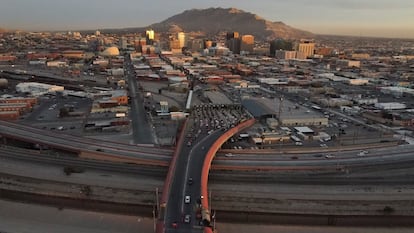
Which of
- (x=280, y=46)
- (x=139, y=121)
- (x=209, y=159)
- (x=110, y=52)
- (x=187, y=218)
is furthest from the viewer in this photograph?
(x=280, y=46)

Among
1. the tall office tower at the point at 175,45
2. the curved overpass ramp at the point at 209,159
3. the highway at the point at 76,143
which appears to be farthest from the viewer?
the tall office tower at the point at 175,45

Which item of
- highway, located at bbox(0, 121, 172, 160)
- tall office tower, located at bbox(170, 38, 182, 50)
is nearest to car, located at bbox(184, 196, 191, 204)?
highway, located at bbox(0, 121, 172, 160)

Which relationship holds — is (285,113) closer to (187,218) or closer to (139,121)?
(139,121)

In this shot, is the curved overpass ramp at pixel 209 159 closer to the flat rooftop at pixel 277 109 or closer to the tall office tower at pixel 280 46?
the flat rooftop at pixel 277 109

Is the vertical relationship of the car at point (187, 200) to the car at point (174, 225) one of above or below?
above

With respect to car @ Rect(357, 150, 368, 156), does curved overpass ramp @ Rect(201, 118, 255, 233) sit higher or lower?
higher

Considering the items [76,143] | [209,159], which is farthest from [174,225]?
[76,143]

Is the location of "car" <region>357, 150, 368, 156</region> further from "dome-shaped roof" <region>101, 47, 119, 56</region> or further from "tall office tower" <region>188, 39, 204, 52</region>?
"tall office tower" <region>188, 39, 204, 52</region>

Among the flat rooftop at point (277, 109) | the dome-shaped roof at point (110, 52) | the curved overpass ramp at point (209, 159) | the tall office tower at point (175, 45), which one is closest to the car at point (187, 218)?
the curved overpass ramp at point (209, 159)
